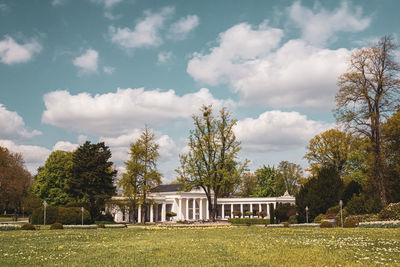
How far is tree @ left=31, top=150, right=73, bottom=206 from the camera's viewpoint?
65750 mm

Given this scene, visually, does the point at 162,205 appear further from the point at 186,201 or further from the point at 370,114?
the point at 370,114

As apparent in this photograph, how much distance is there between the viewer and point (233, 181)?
47688 mm

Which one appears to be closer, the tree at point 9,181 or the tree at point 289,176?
the tree at point 9,181

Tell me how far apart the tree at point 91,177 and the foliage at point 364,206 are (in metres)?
34.8

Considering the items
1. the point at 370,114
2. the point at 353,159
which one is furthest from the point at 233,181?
the point at 353,159

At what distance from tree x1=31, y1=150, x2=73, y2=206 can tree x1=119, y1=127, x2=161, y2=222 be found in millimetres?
20926

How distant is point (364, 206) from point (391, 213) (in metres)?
4.94

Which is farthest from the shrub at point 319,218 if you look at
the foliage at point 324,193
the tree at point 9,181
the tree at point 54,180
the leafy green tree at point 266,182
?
the leafy green tree at point 266,182

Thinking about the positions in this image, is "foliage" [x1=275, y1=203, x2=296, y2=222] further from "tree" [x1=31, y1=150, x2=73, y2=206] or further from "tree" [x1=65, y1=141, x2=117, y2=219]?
"tree" [x1=31, y1=150, x2=73, y2=206]

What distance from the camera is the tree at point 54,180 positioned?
65750 millimetres

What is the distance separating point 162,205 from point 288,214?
108ft

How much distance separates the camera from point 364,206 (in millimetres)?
33781

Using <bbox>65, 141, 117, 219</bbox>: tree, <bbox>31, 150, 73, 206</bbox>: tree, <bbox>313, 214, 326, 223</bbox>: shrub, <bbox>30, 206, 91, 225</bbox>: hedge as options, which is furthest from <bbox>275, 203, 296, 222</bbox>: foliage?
<bbox>31, 150, 73, 206</bbox>: tree

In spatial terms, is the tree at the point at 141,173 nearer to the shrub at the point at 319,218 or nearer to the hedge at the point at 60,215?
the hedge at the point at 60,215
